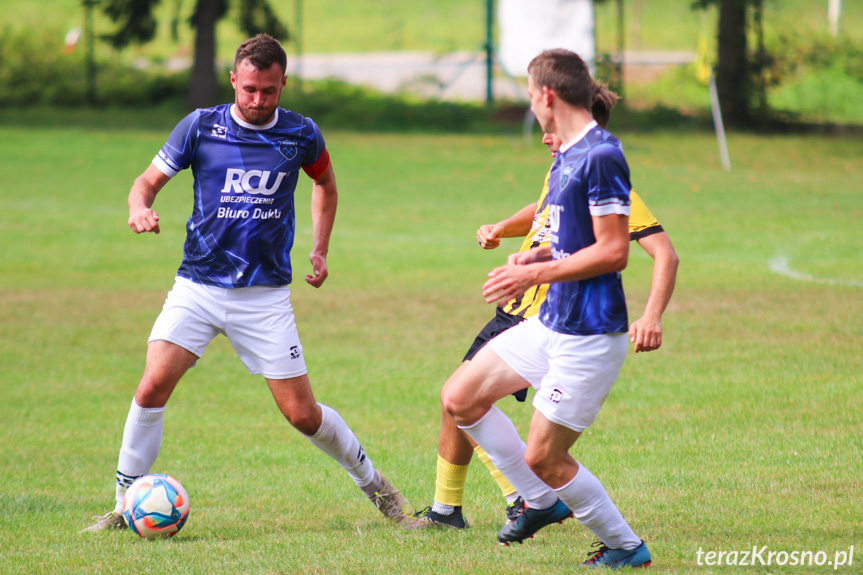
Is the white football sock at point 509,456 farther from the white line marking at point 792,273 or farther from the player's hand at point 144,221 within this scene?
the white line marking at point 792,273

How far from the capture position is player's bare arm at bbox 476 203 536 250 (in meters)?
4.91

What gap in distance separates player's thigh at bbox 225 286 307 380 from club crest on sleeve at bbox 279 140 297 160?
694 millimetres

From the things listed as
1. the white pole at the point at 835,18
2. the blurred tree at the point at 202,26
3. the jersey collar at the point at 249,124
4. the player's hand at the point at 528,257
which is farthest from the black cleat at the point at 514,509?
the white pole at the point at 835,18

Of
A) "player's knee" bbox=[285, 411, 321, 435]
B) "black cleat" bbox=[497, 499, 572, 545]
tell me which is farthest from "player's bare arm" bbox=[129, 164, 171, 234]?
"black cleat" bbox=[497, 499, 572, 545]

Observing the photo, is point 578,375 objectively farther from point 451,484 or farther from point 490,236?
point 451,484

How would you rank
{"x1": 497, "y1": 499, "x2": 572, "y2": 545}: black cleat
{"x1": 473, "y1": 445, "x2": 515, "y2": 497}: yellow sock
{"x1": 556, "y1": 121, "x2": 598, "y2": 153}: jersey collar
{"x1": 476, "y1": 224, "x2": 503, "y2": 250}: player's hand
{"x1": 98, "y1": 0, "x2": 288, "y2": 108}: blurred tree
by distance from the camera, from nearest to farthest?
{"x1": 556, "y1": 121, "x2": 598, "y2": 153}: jersey collar → {"x1": 497, "y1": 499, "x2": 572, "y2": 545}: black cleat → {"x1": 476, "y1": 224, "x2": 503, "y2": 250}: player's hand → {"x1": 473, "y1": 445, "x2": 515, "y2": 497}: yellow sock → {"x1": 98, "y1": 0, "x2": 288, "y2": 108}: blurred tree

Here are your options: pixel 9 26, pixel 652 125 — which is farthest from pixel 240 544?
pixel 9 26

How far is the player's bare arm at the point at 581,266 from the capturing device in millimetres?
3883

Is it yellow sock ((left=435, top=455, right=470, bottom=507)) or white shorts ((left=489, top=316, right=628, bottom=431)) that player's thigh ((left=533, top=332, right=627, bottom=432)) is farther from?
yellow sock ((left=435, top=455, right=470, bottom=507))

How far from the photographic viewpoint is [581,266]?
388cm

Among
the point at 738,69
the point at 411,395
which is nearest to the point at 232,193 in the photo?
the point at 411,395

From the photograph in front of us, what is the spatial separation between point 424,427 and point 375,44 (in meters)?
42.3

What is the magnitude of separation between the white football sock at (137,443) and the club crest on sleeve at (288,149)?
1447mm

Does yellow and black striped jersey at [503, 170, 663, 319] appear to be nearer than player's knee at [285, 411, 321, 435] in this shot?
Yes
